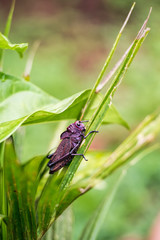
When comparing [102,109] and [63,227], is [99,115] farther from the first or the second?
[63,227]

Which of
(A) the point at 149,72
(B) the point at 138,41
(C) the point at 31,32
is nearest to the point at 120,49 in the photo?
(A) the point at 149,72

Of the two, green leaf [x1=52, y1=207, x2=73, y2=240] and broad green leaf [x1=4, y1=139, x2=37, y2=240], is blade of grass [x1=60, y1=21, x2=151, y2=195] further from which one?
green leaf [x1=52, y1=207, x2=73, y2=240]

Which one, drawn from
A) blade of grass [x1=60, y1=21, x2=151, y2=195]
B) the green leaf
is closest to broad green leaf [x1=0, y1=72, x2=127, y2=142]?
blade of grass [x1=60, y1=21, x2=151, y2=195]

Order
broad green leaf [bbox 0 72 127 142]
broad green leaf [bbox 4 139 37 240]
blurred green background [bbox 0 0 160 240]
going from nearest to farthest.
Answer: broad green leaf [bbox 4 139 37 240] < broad green leaf [bbox 0 72 127 142] < blurred green background [bbox 0 0 160 240]

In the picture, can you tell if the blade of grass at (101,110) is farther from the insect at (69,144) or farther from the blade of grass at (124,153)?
the insect at (69,144)

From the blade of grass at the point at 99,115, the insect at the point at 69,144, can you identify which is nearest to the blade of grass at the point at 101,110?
the blade of grass at the point at 99,115
